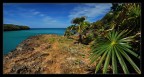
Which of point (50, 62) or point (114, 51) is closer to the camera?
point (114, 51)

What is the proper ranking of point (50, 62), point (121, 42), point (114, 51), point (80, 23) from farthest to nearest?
point (80, 23), point (50, 62), point (121, 42), point (114, 51)

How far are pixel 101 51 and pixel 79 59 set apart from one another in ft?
6.02

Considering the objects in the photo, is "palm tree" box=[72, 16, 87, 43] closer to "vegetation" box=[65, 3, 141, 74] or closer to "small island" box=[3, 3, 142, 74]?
"small island" box=[3, 3, 142, 74]

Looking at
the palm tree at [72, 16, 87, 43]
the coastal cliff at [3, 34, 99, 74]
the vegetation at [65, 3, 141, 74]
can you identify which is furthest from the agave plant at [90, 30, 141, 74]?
the palm tree at [72, 16, 87, 43]

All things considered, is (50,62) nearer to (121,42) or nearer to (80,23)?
(121,42)

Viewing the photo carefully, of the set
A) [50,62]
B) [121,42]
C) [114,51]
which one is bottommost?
[50,62]

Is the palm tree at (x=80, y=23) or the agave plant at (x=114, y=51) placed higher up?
the palm tree at (x=80, y=23)

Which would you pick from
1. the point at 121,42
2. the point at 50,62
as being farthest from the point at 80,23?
the point at 121,42

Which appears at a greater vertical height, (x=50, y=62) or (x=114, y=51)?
(x=114, y=51)

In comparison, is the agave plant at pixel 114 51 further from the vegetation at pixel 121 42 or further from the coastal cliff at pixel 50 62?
the coastal cliff at pixel 50 62

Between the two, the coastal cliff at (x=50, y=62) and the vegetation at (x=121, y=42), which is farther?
the coastal cliff at (x=50, y=62)

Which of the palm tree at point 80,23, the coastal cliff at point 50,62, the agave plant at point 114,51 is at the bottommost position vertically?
the coastal cliff at point 50,62

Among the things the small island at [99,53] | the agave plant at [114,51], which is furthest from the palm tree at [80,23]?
the agave plant at [114,51]

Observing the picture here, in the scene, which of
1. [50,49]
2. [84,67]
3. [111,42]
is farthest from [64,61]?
[111,42]
